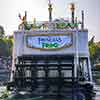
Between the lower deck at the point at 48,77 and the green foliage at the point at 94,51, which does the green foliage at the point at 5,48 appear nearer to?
the green foliage at the point at 94,51

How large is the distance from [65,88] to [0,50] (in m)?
61.4

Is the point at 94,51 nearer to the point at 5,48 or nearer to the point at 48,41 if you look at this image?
the point at 5,48

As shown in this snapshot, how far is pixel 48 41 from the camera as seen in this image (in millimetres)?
22078

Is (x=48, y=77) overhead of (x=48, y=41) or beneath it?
beneath

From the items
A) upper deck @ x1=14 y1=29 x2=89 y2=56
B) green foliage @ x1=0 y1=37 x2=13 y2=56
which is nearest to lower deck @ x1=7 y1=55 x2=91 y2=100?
upper deck @ x1=14 y1=29 x2=89 y2=56

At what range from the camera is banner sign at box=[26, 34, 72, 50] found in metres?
21.8

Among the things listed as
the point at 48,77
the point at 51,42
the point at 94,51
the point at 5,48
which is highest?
the point at 5,48

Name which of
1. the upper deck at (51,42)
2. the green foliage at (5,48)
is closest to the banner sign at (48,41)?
the upper deck at (51,42)

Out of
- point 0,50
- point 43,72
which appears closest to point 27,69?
point 43,72

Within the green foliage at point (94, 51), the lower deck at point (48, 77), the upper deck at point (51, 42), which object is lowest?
the lower deck at point (48, 77)

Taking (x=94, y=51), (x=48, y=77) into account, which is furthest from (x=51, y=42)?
(x=94, y=51)

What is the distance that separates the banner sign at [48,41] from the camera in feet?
71.7

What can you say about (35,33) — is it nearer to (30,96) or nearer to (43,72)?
(43,72)

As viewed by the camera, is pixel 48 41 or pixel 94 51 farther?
pixel 94 51
